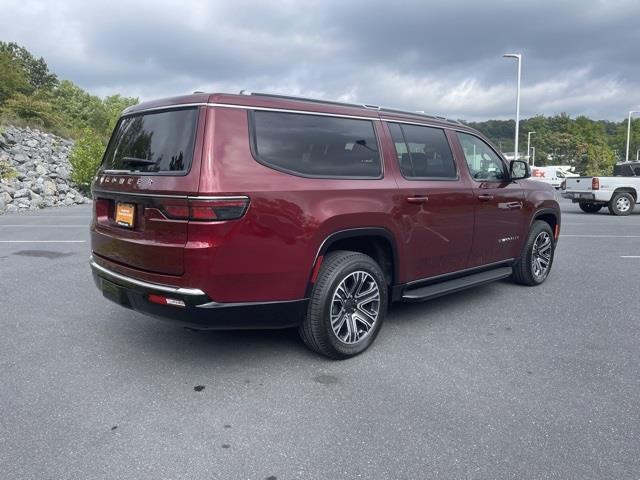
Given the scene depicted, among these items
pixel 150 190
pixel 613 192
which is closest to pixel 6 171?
pixel 150 190

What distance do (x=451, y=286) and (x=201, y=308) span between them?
2.44 meters

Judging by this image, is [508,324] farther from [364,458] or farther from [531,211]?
[364,458]

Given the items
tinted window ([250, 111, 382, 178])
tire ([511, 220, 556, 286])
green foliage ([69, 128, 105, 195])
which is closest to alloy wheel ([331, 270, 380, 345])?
tinted window ([250, 111, 382, 178])

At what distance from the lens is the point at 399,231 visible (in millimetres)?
4047

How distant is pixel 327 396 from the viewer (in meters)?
3.25

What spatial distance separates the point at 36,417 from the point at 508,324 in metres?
3.83

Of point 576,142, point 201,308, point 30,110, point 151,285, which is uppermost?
point 576,142

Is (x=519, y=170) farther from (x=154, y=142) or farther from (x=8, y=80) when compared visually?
(x=8, y=80)

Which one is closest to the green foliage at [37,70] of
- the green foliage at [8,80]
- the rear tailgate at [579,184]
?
the green foliage at [8,80]

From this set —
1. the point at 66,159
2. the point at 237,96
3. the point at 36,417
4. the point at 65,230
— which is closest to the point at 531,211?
the point at 237,96

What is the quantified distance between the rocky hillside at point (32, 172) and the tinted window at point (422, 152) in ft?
49.9

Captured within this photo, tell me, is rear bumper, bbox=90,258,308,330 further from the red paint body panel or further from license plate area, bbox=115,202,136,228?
license plate area, bbox=115,202,136,228

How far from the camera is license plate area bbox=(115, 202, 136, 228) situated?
3438 millimetres

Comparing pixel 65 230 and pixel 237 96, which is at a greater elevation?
pixel 237 96
